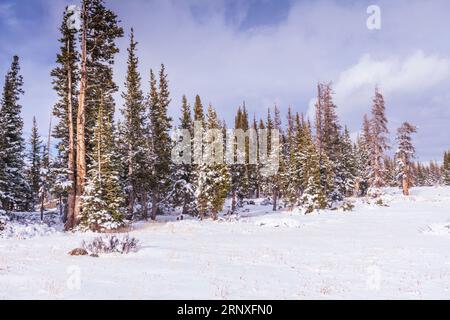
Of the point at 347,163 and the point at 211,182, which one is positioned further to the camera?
the point at 347,163

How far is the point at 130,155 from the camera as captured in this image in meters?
37.9

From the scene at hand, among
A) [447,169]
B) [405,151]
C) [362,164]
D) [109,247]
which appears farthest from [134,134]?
[447,169]

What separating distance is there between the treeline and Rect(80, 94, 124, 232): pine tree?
0.07 metres

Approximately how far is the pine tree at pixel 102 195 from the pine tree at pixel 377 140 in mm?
38452

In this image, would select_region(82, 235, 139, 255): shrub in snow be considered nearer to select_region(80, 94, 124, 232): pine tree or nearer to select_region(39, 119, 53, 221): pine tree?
select_region(80, 94, 124, 232): pine tree

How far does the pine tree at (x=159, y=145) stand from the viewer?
41719 millimetres

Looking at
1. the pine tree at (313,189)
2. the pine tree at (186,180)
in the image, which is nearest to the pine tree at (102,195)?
the pine tree at (186,180)

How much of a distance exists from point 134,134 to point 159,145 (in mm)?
4435

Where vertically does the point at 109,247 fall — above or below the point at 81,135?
below

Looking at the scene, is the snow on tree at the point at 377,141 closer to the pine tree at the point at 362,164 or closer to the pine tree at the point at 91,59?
the pine tree at the point at 362,164

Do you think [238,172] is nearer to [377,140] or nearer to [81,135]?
[377,140]
